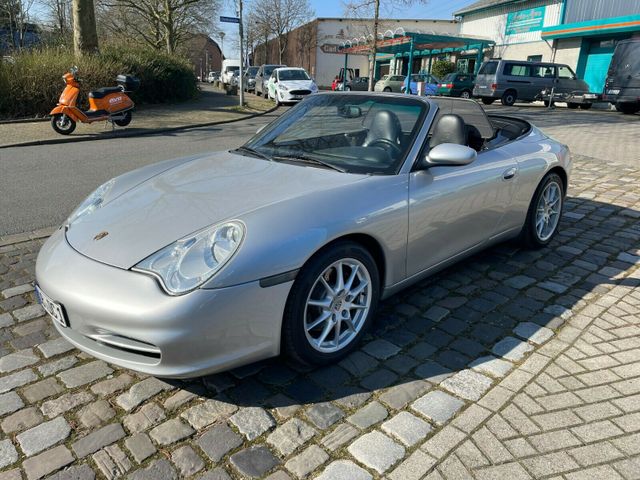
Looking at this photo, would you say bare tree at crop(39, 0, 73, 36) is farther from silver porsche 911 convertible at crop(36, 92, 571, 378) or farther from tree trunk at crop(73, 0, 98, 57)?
silver porsche 911 convertible at crop(36, 92, 571, 378)

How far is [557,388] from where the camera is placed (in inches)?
96.3

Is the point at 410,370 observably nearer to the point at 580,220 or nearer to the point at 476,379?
the point at 476,379

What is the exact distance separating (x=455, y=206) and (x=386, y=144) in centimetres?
60

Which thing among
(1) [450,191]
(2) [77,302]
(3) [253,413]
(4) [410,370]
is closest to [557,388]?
(4) [410,370]

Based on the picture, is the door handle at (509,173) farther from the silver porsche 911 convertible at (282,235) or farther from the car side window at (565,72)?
the car side window at (565,72)

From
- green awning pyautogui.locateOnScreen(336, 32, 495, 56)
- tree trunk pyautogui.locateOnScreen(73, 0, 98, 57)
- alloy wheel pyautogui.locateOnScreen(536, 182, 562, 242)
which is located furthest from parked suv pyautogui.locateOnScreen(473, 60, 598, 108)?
alloy wheel pyautogui.locateOnScreen(536, 182, 562, 242)

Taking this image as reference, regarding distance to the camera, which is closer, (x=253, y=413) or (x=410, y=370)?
(x=253, y=413)

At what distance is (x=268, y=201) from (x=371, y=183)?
0.62 metres

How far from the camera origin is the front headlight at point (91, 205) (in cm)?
285

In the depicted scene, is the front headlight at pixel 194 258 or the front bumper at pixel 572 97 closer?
the front headlight at pixel 194 258

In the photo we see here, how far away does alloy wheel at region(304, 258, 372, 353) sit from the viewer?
8.16 ft

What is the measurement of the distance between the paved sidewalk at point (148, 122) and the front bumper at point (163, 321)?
349 inches

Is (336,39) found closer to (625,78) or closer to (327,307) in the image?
(625,78)

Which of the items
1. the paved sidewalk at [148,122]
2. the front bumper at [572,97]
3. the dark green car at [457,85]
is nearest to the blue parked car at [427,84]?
the dark green car at [457,85]
